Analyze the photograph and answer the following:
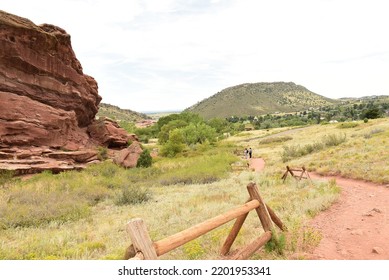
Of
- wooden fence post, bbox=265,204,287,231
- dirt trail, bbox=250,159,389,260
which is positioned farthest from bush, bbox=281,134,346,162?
wooden fence post, bbox=265,204,287,231

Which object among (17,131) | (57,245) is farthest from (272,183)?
(17,131)

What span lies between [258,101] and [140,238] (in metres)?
162

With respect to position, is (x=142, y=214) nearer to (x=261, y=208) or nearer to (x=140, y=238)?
(x=261, y=208)

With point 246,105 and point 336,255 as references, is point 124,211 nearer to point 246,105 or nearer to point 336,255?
point 336,255

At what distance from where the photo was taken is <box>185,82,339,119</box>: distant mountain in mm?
150625

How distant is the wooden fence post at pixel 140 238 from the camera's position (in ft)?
10.5

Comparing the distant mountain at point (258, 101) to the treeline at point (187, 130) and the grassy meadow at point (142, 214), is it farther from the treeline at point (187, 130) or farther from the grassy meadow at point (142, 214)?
the grassy meadow at point (142, 214)

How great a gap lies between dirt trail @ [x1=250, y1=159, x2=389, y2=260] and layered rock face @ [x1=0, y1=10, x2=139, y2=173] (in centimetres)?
2406

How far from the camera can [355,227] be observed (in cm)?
725

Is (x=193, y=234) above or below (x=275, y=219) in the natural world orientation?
above

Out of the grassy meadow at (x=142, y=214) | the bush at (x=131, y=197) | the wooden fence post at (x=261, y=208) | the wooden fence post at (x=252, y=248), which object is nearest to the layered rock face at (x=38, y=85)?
the grassy meadow at (x=142, y=214)

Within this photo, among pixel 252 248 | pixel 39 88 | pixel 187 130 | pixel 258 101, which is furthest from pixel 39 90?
pixel 258 101

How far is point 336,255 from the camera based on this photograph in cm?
552
